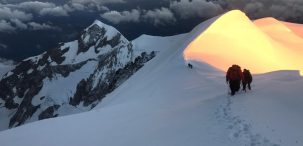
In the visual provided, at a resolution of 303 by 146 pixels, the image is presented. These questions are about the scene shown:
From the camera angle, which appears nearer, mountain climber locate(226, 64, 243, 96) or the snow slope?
the snow slope

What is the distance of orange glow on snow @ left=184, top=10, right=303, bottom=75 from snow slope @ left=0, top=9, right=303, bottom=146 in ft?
67.0

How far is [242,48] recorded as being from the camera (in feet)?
222

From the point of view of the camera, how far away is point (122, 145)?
2347 cm

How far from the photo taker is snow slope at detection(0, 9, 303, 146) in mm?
21328

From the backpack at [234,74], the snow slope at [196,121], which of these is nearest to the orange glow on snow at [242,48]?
the backpack at [234,74]

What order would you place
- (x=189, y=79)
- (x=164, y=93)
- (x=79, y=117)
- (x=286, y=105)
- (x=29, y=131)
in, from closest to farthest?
(x=286, y=105) < (x=29, y=131) < (x=79, y=117) < (x=164, y=93) < (x=189, y=79)

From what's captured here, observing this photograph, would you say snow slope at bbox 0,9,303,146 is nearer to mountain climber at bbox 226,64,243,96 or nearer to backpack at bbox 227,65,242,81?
mountain climber at bbox 226,64,243,96

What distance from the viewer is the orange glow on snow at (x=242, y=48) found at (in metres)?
58.8

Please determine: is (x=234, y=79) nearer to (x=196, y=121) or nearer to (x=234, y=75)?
(x=234, y=75)

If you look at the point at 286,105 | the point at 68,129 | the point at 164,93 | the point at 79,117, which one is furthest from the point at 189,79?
the point at 286,105

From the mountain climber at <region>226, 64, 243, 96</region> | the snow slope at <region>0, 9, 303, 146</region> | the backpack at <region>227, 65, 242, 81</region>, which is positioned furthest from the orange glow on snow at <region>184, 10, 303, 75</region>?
the mountain climber at <region>226, 64, 243, 96</region>

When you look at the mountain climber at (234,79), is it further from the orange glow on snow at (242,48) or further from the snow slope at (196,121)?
the orange glow on snow at (242,48)

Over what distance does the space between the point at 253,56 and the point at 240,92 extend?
1416 inches

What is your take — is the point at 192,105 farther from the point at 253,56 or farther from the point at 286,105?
the point at 253,56
